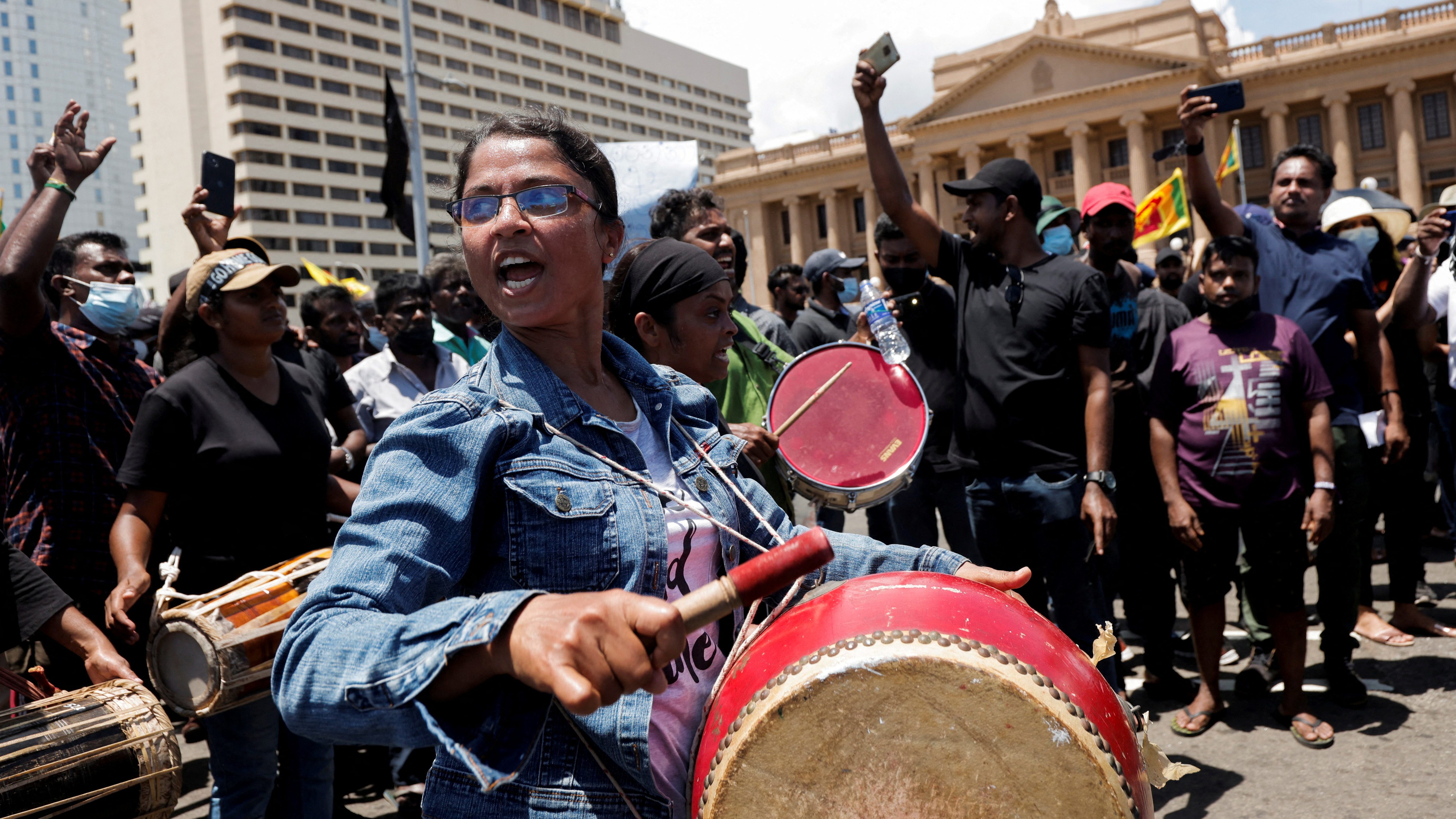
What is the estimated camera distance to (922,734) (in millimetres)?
1324

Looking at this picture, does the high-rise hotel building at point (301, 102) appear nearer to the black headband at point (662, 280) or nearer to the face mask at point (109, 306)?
the face mask at point (109, 306)

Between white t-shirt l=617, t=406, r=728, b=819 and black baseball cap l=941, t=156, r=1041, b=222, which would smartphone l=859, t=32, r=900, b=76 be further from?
white t-shirt l=617, t=406, r=728, b=819

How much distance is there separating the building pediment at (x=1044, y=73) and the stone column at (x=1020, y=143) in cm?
192

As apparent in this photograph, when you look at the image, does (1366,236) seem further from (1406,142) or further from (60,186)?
(1406,142)

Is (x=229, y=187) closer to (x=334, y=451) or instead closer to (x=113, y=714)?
(x=334, y=451)

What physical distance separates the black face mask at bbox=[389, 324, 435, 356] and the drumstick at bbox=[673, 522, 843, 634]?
5099 millimetres

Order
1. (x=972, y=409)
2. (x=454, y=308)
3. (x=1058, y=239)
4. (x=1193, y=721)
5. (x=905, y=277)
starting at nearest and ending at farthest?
(x=972, y=409) → (x=1193, y=721) → (x=905, y=277) → (x=454, y=308) → (x=1058, y=239)

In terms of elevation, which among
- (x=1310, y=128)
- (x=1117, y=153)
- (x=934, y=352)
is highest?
(x=1117, y=153)

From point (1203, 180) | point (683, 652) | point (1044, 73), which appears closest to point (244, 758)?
point (683, 652)

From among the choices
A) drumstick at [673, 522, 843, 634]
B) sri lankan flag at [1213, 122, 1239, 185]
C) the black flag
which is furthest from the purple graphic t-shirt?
the black flag

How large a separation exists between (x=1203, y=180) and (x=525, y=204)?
157 inches

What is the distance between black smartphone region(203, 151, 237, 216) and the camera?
4.59 metres

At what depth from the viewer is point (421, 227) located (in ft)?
57.3

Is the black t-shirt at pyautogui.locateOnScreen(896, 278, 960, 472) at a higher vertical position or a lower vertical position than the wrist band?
lower
